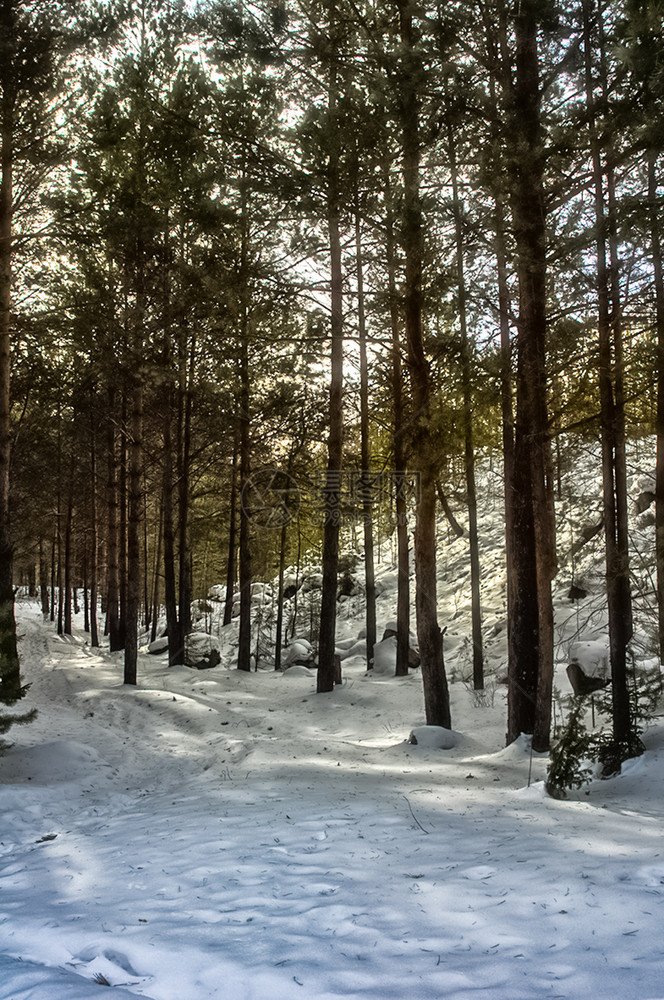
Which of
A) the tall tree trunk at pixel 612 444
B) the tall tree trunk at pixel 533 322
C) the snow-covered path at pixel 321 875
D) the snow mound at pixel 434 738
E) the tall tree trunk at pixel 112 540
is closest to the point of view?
the snow-covered path at pixel 321 875

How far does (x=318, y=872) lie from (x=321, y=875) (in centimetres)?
6

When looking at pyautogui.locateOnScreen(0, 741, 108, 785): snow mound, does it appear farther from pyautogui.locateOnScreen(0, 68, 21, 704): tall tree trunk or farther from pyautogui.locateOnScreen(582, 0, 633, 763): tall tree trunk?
pyautogui.locateOnScreen(582, 0, 633, 763): tall tree trunk

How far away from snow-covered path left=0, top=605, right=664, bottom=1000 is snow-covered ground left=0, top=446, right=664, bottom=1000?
0.6 inches

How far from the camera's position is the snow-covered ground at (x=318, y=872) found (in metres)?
2.76

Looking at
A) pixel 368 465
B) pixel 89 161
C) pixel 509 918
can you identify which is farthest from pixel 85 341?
pixel 509 918

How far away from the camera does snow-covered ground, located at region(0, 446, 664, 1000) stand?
9.07ft

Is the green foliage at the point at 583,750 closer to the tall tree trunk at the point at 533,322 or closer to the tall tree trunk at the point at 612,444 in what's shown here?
the tall tree trunk at the point at 612,444

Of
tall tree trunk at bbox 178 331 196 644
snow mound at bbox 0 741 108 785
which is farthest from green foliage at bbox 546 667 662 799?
tall tree trunk at bbox 178 331 196 644

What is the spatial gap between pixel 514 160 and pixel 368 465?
896 cm

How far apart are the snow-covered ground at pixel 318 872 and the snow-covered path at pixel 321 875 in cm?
1

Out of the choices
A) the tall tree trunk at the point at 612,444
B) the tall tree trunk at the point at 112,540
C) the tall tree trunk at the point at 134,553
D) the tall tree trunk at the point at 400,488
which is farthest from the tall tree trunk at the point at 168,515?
the tall tree trunk at the point at 612,444

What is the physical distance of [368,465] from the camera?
615 inches

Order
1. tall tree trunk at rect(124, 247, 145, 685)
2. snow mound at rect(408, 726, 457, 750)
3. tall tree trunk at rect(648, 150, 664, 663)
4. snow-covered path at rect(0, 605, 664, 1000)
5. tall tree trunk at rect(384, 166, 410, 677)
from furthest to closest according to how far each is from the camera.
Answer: tall tree trunk at rect(124, 247, 145, 685)
tall tree trunk at rect(384, 166, 410, 677)
snow mound at rect(408, 726, 457, 750)
tall tree trunk at rect(648, 150, 664, 663)
snow-covered path at rect(0, 605, 664, 1000)

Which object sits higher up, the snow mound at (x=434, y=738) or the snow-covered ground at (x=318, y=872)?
the snow-covered ground at (x=318, y=872)
